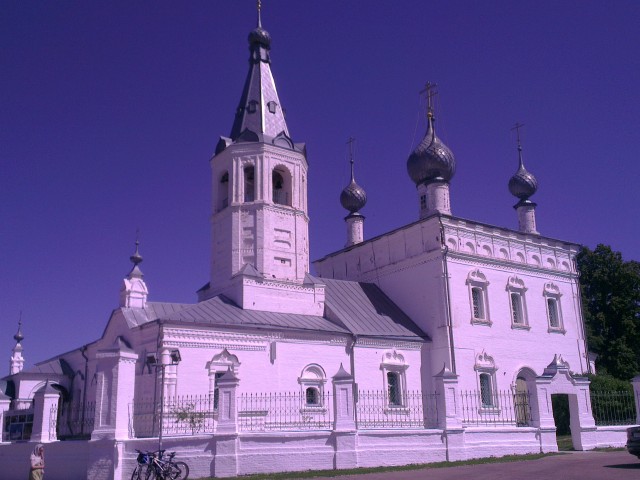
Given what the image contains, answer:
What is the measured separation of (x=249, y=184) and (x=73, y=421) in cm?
981

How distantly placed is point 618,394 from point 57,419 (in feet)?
50.1

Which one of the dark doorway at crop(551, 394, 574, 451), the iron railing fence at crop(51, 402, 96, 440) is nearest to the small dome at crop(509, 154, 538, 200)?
the dark doorway at crop(551, 394, 574, 451)

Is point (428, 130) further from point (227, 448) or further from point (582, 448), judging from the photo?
point (227, 448)

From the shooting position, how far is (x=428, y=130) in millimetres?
26141

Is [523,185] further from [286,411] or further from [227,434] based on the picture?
[227,434]

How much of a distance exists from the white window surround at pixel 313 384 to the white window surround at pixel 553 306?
10.7 m

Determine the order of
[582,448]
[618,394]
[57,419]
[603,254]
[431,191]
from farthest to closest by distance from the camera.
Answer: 1. [603,254]
2. [431,191]
3. [618,394]
4. [582,448]
5. [57,419]

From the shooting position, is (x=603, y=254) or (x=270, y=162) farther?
(x=603, y=254)

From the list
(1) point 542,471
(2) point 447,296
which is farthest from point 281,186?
(1) point 542,471

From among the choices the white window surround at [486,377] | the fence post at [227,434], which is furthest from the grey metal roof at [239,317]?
the white window surround at [486,377]

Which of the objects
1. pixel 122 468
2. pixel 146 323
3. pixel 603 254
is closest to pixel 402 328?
pixel 146 323

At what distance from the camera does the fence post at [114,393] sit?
12773mm

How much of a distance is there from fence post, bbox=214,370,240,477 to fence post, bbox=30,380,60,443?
3.59 meters

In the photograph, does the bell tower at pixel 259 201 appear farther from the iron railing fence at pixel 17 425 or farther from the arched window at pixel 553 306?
the arched window at pixel 553 306
